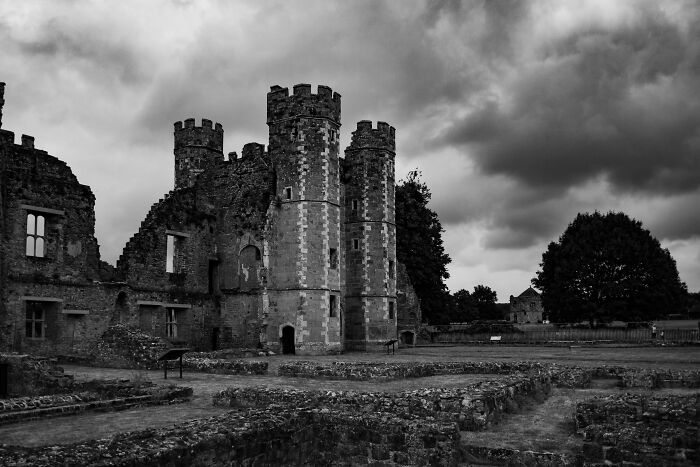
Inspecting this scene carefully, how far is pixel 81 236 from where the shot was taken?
93.7 feet

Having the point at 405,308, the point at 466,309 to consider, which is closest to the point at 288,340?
the point at 405,308

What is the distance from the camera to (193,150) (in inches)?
1591

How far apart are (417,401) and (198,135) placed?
31.9 metres

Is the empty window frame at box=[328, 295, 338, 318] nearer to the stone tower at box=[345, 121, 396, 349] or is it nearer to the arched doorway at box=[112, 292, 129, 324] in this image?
the stone tower at box=[345, 121, 396, 349]

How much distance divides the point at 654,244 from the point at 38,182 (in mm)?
55193

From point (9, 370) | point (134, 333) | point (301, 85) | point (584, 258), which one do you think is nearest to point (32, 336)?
point (134, 333)

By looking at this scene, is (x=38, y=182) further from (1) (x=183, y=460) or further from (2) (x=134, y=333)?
(1) (x=183, y=460)

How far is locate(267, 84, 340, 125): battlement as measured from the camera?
3562 cm

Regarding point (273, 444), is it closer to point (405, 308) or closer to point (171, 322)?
point (171, 322)

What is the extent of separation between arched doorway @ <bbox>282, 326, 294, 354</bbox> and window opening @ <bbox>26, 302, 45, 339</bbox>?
12.5 metres

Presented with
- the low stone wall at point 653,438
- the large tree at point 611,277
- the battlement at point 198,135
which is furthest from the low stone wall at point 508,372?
the large tree at point 611,277

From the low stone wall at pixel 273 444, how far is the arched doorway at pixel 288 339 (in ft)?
80.0

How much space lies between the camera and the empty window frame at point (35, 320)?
26.0 meters

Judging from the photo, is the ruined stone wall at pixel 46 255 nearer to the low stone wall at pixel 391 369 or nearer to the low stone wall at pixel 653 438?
the low stone wall at pixel 391 369
